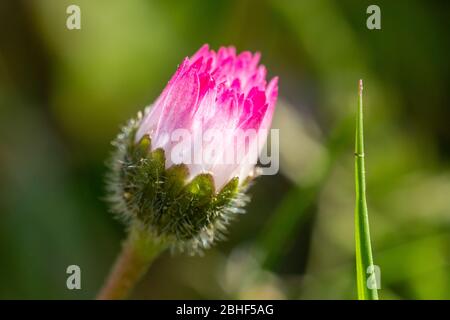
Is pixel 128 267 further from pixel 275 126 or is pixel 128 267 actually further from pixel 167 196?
pixel 275 126

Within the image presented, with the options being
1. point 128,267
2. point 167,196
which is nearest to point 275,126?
point 128,267

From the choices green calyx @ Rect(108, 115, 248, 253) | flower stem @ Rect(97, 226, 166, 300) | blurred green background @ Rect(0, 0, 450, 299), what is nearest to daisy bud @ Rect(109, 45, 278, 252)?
green calyx @ Rect(108, 115, 248, 253)

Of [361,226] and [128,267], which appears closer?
[361,226]

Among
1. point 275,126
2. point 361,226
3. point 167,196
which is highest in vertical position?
point 275,126

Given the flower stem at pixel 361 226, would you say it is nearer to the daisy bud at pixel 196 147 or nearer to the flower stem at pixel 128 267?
the daisy bud at pixel 196 147

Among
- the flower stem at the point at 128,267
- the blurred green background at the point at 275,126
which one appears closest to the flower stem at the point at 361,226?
the flower stem at the point at 128,267
